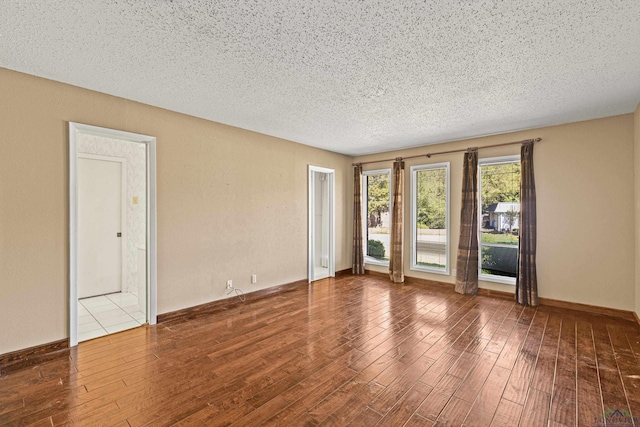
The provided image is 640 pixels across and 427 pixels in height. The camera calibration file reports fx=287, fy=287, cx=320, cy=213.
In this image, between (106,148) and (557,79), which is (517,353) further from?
(106,148)

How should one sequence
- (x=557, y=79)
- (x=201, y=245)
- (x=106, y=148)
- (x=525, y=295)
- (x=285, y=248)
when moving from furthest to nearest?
(x=285, y=248) → (x=106, y=148) → (x=525, y=295) → (x=201, y=245) → (x=557, y=79)

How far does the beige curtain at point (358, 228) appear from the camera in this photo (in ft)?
20.8

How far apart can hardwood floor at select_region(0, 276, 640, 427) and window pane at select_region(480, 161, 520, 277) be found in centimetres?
105

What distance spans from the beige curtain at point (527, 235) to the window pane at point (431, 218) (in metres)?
1.21

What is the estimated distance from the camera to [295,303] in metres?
4.37

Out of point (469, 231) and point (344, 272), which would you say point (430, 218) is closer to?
point (469, 231)

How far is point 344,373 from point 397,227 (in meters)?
Result: 3.70

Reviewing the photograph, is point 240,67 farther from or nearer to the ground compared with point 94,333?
farther from the ground

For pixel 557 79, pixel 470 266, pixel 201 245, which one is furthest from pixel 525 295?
pixel 201 245

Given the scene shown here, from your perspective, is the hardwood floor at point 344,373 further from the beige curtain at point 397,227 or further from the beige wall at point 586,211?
the beige curtain at point 397,227

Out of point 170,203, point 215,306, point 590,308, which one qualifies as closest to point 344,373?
point 215,306

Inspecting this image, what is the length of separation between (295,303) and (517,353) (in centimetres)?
278

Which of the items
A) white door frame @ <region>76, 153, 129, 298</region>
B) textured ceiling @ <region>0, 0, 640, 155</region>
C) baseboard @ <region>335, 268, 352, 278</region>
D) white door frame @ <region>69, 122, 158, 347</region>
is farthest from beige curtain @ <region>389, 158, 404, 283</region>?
white door frame @ <region>76, 153, 129, 298</region>

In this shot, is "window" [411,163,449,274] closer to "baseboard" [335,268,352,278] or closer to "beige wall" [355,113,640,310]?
"beige wall" [355,113,640,310]
